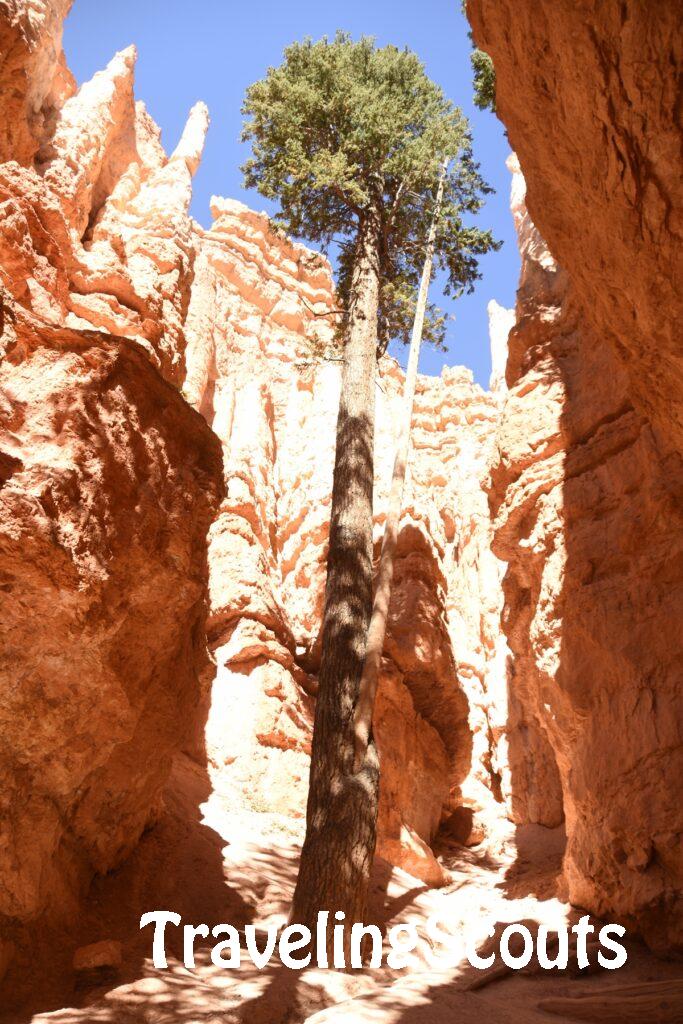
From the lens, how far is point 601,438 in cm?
855

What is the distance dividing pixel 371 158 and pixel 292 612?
9062mm

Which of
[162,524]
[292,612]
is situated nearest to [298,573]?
[292,612]

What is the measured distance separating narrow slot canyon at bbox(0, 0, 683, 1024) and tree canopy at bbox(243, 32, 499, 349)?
135cm

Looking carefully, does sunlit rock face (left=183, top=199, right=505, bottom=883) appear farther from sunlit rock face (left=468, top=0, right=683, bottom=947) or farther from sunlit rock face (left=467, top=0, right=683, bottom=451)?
sunlit rock face (left=467, top=0, right=683, bottom=451)

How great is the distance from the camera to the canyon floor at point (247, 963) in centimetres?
414

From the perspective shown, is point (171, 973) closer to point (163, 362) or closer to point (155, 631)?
point (155, 631)

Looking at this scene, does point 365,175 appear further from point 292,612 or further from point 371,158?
point 292,612

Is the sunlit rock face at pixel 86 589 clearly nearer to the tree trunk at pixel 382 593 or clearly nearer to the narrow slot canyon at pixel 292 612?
the narrow slot canyon at pixel 292 612

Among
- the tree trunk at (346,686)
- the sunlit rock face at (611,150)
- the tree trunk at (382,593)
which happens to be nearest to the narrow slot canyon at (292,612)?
the sunlit rock face at (611,150)

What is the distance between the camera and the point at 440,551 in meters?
16.8

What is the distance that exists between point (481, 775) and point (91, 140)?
1701cm

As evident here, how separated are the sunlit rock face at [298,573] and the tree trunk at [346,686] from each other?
1.47m

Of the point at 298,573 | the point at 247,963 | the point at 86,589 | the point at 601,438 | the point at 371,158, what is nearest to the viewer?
the point at 86,589

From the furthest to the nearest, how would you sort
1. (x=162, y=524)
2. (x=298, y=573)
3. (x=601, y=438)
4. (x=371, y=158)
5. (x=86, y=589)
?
(x=298, y=573)
(x=371, y=158)
(x=601, y=438)
(x=162, y=524)
(x=86, y=589)
